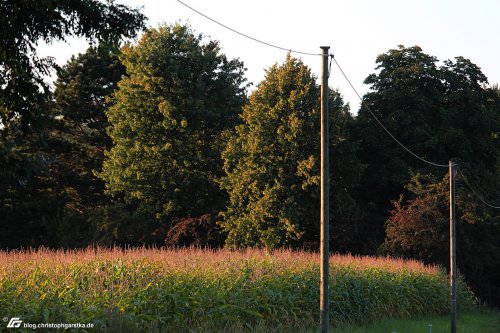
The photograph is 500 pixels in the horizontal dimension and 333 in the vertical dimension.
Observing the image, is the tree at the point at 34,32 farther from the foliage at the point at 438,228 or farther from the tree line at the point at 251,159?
the foliage at the point at 438,228

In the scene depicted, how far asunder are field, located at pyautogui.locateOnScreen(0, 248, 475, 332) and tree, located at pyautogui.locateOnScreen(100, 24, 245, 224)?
19669 mm

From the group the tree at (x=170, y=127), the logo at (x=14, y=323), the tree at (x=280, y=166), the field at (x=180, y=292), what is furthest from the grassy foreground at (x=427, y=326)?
the tree at (x=170, y=127)

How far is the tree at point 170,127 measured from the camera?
42.4 meters

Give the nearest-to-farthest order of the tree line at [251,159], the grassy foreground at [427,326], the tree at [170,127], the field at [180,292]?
the field at [180,292]
the grassy foreground at [427,326]
the tree line at [251,159]
the tree at [170,127]

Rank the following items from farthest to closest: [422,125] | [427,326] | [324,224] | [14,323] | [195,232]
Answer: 1. [422,125]
2. [195,232]
3. [427,326]
4. [324,224]
5. [14,323]

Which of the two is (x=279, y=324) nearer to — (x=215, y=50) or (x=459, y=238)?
(x=459, y=238)

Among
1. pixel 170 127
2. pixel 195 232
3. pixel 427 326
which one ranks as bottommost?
pixel 427 326

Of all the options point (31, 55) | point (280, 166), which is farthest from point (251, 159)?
point (31, 55)

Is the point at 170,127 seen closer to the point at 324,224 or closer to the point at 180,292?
the point at 180,292

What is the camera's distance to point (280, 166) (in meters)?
38.1

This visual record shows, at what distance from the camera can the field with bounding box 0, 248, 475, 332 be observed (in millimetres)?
13562

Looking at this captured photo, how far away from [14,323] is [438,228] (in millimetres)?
30795

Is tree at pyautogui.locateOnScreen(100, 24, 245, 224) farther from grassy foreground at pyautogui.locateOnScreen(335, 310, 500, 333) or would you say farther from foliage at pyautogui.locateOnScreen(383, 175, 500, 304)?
grassy foreground at pyautogui.locateOnScreen(335, 310, 500, 333)

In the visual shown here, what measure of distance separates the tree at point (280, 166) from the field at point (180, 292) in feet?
41.7
